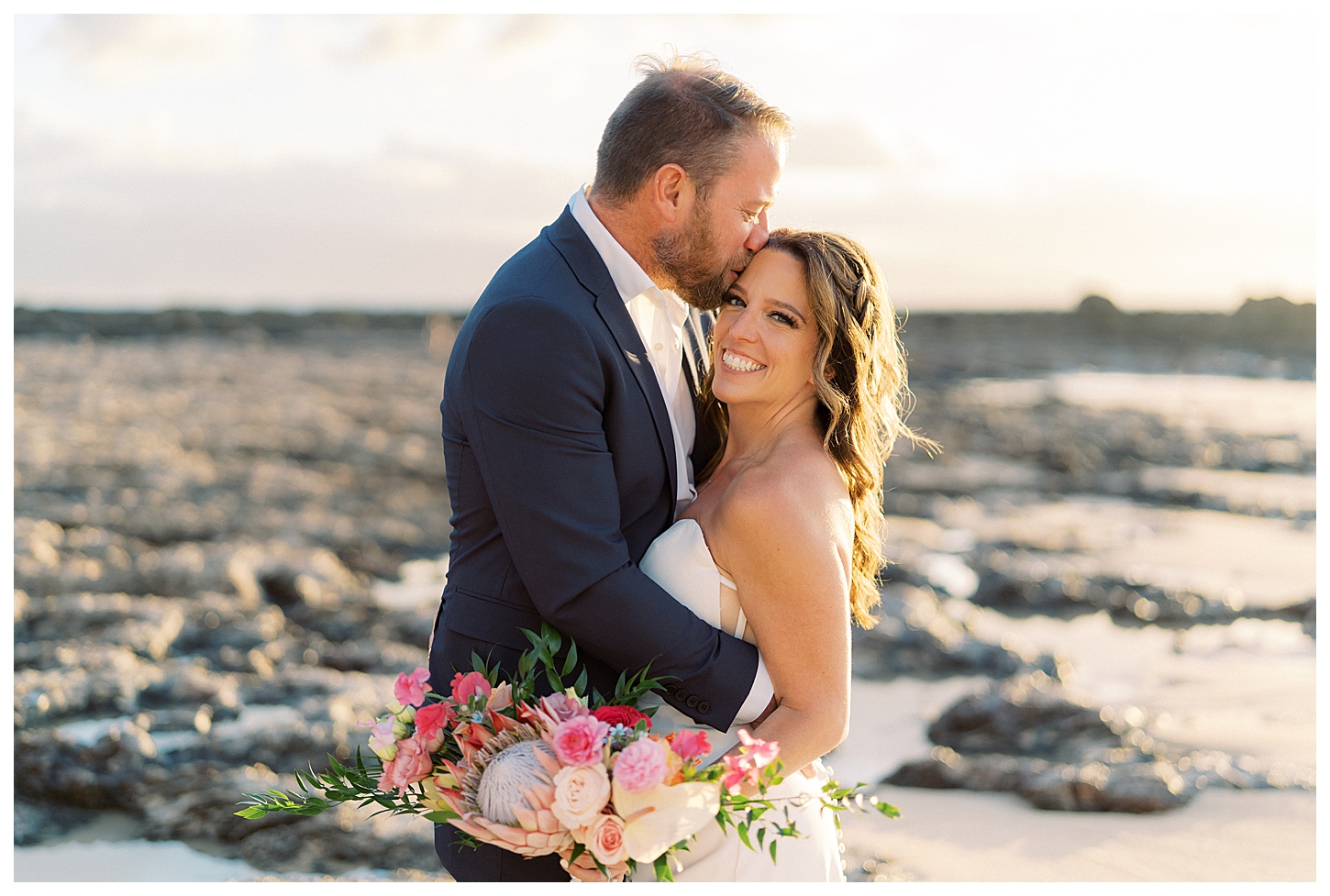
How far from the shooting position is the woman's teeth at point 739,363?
2818mm

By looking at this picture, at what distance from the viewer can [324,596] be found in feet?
24.6

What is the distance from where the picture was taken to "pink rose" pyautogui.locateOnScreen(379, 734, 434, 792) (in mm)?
2219

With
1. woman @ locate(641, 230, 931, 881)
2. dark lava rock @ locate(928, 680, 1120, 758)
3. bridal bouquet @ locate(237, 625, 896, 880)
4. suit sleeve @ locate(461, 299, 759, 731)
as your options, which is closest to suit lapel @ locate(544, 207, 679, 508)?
suit sleeve @ locate(461, 299, 759, 731)

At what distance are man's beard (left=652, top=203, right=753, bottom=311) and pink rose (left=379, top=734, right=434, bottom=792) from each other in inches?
50.8

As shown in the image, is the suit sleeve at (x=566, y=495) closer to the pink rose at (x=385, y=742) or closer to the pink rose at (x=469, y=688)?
the pink rose at (x=469, y=688)

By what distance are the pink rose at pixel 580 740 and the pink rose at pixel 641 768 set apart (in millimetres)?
57

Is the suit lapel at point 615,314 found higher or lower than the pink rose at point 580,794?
higher

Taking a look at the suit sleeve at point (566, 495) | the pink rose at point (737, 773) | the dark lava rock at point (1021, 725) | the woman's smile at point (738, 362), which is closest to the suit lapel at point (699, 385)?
the woman's smile at point (738, 362)

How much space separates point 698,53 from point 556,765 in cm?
181

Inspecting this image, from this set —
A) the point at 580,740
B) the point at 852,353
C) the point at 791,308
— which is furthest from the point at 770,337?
the point at 580,740

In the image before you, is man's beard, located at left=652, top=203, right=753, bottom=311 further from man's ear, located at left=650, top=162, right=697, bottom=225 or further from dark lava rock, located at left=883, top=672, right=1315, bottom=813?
dark lava rock, located at left=883, top=672, right=1315, bottom=813

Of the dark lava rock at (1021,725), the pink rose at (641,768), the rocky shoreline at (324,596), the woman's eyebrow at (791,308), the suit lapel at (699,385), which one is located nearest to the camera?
the pink rose at (641,768)

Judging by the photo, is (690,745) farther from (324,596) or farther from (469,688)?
(324,596)

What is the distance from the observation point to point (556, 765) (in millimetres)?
2086
